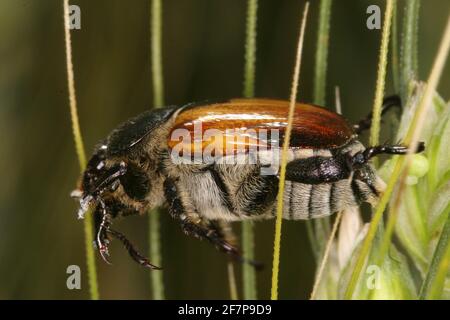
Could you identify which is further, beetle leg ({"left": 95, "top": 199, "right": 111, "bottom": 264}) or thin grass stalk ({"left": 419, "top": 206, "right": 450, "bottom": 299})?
beetle leg ({"left": 95, "top": 199, "right": 111, "bottom": 264})

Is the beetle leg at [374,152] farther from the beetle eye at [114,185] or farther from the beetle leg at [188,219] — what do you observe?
the beetle eye at [114,185]

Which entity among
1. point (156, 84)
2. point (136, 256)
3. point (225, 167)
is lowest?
point (136, 256)

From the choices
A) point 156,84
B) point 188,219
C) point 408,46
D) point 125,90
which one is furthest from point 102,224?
point 125,90

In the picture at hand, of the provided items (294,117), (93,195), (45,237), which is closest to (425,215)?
(294,117)

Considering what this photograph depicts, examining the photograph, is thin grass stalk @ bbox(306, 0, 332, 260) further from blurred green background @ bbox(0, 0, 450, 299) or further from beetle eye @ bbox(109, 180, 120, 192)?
blurred green background @ bbox(0, 0, 450, 299)

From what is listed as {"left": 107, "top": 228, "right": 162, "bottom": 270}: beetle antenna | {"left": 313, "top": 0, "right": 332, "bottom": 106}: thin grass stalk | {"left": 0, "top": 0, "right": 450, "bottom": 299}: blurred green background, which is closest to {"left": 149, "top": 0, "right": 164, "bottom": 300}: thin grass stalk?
{"left": 107, "top": 228, "right": 162, "bottom": 270}: beetle antenna

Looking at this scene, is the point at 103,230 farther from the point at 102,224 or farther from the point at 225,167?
the point at 225,167
